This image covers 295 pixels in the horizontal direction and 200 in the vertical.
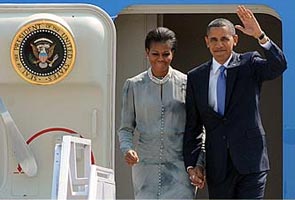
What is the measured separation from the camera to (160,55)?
11.3 feet

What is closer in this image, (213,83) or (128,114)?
(213,83)

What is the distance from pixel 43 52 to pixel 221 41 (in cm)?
104

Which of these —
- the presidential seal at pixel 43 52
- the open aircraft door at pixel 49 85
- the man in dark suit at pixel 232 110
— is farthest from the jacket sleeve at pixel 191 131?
the presidential seal at pixel 43 52

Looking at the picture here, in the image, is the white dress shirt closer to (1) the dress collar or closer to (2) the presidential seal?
(1) the dress collar

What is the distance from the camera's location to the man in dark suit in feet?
10.6

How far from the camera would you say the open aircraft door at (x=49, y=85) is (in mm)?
3781

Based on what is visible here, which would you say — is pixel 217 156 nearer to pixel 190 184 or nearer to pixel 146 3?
pixel 190 184

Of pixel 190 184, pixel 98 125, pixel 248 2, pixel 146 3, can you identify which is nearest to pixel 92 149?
pixel 98 125

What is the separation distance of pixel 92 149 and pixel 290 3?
53.3 inches

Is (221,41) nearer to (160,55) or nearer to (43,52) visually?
(160,55)

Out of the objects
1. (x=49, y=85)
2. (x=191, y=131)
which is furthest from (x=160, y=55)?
(x=49, y=85)

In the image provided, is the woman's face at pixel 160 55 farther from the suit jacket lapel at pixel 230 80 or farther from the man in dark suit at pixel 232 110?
the suit jacket lapel at pixel 230 80

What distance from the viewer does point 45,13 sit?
3795mm

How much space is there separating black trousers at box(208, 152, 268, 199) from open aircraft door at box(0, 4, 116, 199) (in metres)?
0.71
